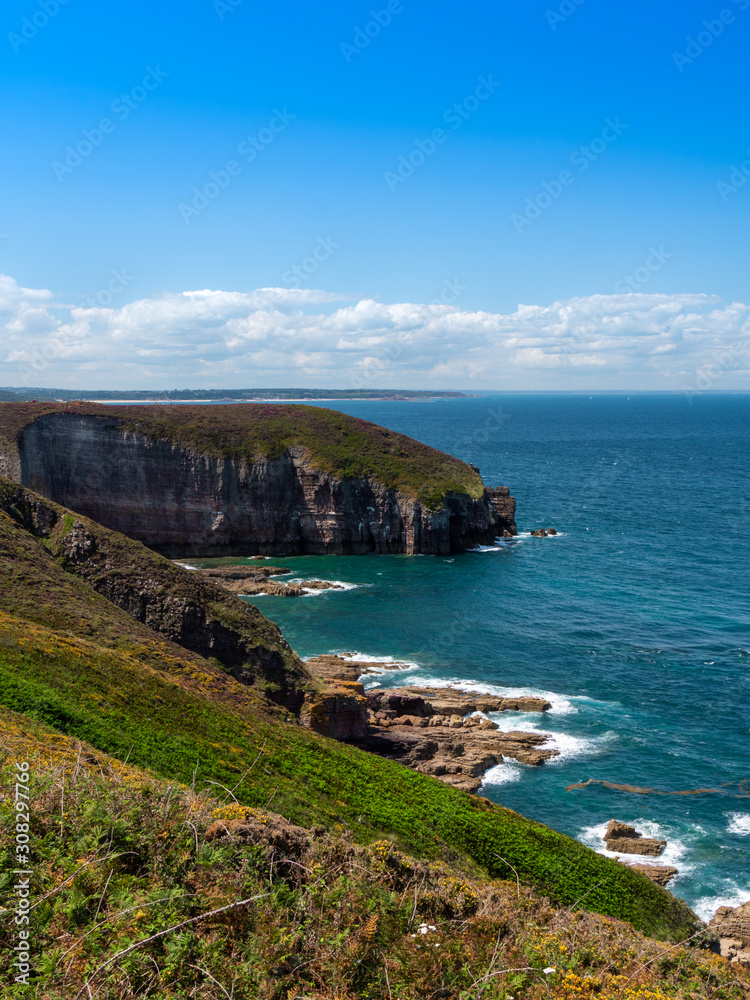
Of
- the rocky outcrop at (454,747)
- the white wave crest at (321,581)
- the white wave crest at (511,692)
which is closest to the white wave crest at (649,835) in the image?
the rocky outcrop at (454,747)

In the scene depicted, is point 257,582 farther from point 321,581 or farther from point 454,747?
point 454,747

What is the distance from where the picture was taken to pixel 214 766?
22125 millimetres

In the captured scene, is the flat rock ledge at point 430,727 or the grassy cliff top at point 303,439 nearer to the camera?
the flat rock ledge at point 430,727

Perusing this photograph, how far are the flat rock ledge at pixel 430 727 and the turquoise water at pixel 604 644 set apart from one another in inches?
51.6

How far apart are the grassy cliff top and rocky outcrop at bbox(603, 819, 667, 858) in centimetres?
5674

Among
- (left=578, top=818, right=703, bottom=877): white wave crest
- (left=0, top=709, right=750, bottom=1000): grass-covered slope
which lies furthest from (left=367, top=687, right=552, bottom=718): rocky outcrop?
(left=0, top=709, right=750, bottom=1000): grass-covered slope

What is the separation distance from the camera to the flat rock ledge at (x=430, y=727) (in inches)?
1455

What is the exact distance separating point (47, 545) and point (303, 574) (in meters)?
42.9

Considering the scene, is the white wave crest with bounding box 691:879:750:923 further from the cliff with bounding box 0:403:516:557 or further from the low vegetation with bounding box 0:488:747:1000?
the cliff with bounding box 0:403:516:557

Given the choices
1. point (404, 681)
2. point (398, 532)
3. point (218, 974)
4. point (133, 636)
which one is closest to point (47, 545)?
point (133, 636)

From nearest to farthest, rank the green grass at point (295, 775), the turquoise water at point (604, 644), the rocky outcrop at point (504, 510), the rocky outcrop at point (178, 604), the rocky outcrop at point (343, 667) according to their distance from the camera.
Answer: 1. the green grass at point (295, 775)
2. the turquoise water at point (604, 644)
3. the rocky outcrop at point (178, 604)
4. the rocky outcrop at point (343, 667)
5. the rocky outcrop at point (504, 510)

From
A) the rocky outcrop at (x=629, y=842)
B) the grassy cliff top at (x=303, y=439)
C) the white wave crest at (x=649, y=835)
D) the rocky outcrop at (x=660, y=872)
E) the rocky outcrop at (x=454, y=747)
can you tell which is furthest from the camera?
the grassy cliff top at (x=303, y=439)

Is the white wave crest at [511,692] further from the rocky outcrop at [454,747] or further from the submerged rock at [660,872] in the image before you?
the submerged rock at [660,872]

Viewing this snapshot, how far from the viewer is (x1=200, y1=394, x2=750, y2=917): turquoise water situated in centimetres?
3588
